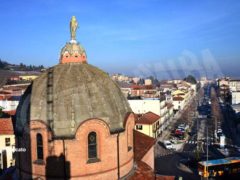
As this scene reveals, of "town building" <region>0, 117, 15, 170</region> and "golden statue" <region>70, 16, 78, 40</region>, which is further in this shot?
"town building" <region>0, 117, 15, 170</region>

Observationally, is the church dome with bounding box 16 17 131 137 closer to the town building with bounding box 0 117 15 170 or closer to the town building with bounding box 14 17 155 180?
the town building with bounding box 14 17 155 180

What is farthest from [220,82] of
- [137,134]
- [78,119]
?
[78,119]

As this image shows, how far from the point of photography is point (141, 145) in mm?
29453

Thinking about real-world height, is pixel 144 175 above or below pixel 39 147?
below

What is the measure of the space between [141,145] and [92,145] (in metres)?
9.76

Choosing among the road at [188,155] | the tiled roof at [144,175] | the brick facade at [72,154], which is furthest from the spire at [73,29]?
the road at [188,155]

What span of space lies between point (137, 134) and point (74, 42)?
12.7 metres

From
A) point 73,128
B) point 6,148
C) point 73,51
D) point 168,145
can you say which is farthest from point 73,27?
point 168,145

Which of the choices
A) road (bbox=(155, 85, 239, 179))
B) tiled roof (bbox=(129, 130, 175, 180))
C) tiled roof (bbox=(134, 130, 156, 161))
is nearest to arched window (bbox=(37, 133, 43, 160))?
tiled roof (bbox=(129, 130, 175, 180))

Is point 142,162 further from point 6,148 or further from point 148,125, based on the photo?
point 148,125

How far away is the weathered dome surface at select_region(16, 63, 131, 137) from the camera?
802 inches

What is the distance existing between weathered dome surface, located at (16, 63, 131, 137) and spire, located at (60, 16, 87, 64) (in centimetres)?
42

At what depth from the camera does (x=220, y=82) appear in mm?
191625

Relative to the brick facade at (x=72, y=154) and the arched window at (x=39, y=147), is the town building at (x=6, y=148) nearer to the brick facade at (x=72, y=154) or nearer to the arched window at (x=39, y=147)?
the brick facade at (x=72, y=154)
